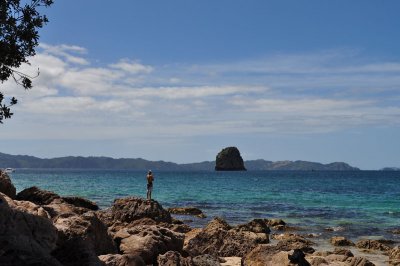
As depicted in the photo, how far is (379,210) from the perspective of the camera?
4834cm

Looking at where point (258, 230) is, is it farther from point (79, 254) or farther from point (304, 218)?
point (79, 254)

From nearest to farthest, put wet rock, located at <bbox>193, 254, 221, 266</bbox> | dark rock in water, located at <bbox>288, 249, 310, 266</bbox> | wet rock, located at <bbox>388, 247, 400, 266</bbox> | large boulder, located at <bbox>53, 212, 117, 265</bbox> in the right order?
large boulder, located at <bbox>53, 212, 117, 265</bbox> → wet rock, located at <bbox>193, 254, 221, 266</bbox> → dark rock in water, located at <bbox>288, 249, 310, 266</bbox> → wet rock, located at <bbox>388, 247, 400, 266</bbox>

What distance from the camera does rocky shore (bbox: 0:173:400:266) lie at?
9492mm

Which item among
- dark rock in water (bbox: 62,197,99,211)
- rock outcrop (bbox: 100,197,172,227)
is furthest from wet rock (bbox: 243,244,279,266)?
dark rock in water (bbox: 62,197,99,211)

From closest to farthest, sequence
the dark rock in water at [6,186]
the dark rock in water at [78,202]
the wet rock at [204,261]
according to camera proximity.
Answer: the wet rock at [204,261] → the dark rock in water at [6,186] → the dark rock in water at [78,202]

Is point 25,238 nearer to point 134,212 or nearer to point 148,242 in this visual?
point 148,242

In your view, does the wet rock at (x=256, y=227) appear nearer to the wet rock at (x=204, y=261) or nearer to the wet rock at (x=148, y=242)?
the wet rock at (x=148, y=242)

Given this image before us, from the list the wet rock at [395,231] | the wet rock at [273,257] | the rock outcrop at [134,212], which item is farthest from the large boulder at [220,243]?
the wet rock at [395,231]

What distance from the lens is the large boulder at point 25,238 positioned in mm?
7785

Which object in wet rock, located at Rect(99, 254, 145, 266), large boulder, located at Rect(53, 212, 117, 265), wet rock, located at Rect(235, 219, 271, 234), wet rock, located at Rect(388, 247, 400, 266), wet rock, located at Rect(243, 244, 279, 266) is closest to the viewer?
large boulder, located at Rect(53, 212, 117, 265)

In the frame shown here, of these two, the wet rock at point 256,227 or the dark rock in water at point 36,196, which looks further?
the wet rock at point 256,227

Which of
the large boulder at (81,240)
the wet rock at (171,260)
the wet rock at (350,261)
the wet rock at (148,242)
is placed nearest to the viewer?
the large boulder at (81,240)

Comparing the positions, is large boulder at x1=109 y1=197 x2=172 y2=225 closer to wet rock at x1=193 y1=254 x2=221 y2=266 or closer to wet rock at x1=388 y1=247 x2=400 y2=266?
wet rock at x1=193 y1=254 x2=221 y2=266

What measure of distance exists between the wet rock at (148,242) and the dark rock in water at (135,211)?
8.72 meters
